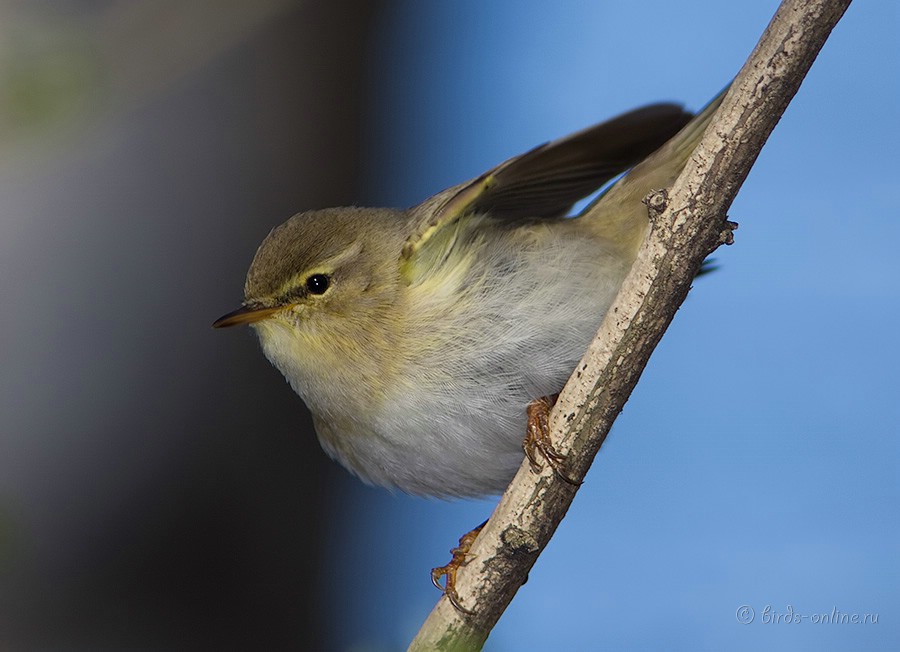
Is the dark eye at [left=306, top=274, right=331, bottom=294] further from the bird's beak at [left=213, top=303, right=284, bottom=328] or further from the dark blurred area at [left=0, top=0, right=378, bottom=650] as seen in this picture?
the dark blurred area at [left=0, top=0, right=378, bottom=650]

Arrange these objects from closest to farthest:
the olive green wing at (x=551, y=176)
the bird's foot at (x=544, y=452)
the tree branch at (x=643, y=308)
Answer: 1. the tree branch at (x=643, y=308)
2. the bird's foot at (x=544, y=452)
3. the olive green wing at (x=551, y=176)

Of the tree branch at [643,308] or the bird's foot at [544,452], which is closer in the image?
the tree branch at [643,308]

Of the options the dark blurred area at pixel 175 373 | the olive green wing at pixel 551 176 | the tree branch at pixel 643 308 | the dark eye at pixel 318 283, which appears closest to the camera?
the tree branch at pixel 643 308

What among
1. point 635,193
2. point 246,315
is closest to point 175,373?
point 246,315

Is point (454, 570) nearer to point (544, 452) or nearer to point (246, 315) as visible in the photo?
point (544, 452)

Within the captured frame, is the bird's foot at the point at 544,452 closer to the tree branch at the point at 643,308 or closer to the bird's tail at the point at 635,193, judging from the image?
the tree branch at the point at 643,308

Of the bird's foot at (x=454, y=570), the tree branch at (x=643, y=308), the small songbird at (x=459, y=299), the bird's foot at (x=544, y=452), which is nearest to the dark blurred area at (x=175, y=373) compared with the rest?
the small songbird at (x=459, y=299)

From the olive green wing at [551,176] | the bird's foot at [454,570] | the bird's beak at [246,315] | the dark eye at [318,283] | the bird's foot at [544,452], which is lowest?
the bird's foot at [454,570]

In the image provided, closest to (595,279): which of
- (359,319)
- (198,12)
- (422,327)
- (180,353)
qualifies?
(422,327)
